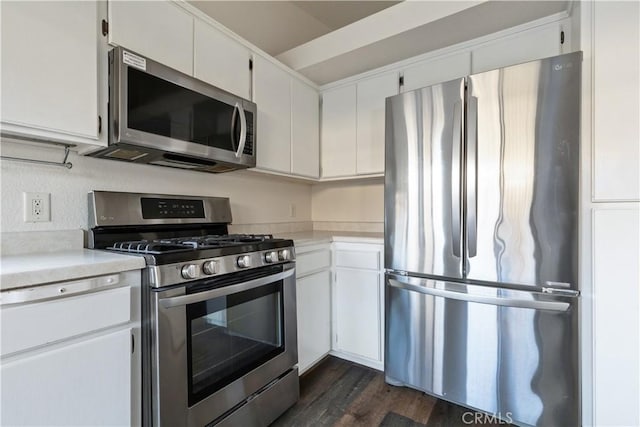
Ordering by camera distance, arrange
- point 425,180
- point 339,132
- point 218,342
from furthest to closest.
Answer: point 339,132, point 425,180, point 218,342

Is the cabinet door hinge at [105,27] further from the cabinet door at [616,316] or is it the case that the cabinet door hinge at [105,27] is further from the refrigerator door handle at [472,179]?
the cabinet door at [616,316]

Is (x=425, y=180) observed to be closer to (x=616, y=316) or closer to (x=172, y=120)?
(x=616, y=316)

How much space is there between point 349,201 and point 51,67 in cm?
217

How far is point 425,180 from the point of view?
1.70 metres

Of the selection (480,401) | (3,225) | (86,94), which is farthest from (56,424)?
(480,401)

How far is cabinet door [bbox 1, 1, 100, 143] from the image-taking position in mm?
1036

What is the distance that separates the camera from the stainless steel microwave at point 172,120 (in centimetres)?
128

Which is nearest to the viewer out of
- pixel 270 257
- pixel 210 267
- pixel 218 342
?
pixel 210 267

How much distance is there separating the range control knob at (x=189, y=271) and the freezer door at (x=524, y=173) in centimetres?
131

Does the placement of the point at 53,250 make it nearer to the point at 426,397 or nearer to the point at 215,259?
the point at 215,259

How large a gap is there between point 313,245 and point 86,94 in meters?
1.41

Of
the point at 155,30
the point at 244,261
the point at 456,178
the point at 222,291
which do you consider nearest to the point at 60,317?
the point at 222,291

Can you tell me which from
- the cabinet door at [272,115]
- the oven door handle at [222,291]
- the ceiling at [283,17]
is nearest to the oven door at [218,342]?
the oven door handle at [222,291]

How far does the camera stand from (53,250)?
1302 millimetres
